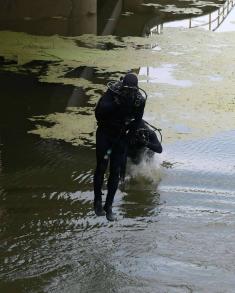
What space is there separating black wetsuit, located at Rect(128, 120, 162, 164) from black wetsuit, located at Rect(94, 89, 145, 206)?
1133mm

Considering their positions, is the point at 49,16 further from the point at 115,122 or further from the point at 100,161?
the point at 115,122

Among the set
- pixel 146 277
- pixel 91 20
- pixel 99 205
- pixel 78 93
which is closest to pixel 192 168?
pixel 99 205

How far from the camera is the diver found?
545 cm

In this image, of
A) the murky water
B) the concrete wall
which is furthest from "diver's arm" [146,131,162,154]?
the concrete wall

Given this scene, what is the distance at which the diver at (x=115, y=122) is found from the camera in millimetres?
5453

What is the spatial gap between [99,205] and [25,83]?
6712 mm

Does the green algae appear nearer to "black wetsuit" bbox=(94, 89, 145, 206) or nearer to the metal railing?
the metal railing

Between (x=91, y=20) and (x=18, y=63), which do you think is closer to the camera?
(x=18, y=63)

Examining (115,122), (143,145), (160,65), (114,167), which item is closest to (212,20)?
(160,65)

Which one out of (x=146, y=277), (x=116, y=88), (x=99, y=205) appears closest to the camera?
(x=146, y=277)

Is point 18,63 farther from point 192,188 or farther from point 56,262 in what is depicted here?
point 56,262

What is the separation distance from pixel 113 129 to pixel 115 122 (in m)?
0.11

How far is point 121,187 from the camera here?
7.47 metres

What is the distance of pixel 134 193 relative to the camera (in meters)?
7.32
